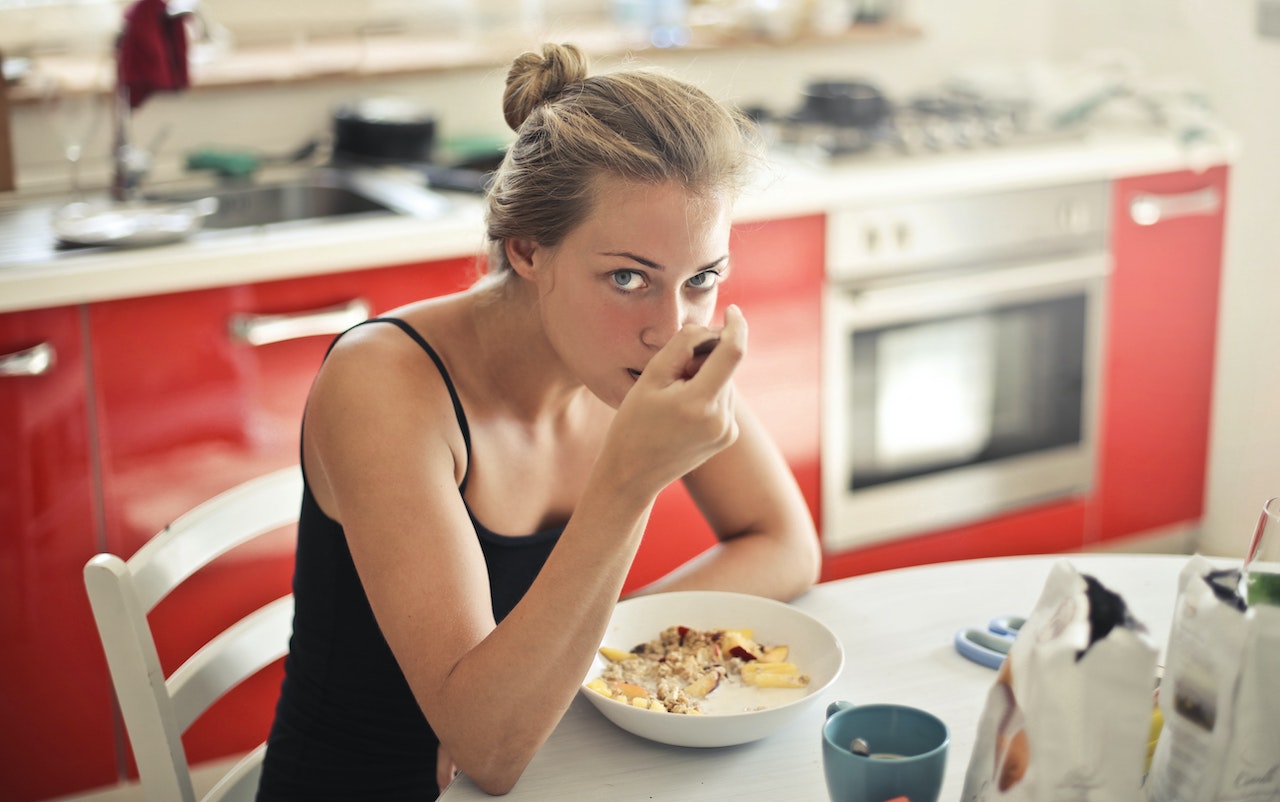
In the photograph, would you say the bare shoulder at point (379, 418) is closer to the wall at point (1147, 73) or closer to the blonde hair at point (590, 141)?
the blonde hair at point (590, 141)

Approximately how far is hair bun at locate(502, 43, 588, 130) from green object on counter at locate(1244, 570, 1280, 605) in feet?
2.41

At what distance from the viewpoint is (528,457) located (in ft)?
4.31

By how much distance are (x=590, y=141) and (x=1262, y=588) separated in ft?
2.13

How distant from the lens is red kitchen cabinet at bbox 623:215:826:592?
7.63ft

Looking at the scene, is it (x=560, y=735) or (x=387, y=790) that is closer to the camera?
(x=560, y=735)

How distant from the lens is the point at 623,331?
1.12m

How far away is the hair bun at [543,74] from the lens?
1.21m

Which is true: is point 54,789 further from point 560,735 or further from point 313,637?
point 560,735

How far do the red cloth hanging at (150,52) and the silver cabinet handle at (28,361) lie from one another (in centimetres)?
55

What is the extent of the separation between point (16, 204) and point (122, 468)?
2.15 feet

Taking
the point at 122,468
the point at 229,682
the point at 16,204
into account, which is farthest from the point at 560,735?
the point at 16,204

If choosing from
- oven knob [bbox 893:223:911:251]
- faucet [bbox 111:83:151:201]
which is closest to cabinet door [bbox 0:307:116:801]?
faucet [bbox 111:83:151:201]

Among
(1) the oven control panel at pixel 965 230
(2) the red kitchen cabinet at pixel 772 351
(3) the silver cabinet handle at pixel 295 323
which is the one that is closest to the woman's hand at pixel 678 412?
(3) the silver cabinet handle at pixel 295 323

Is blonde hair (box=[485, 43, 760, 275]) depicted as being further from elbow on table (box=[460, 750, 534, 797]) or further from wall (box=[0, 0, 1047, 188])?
wall (box=[0, 0, 1047, 188])
